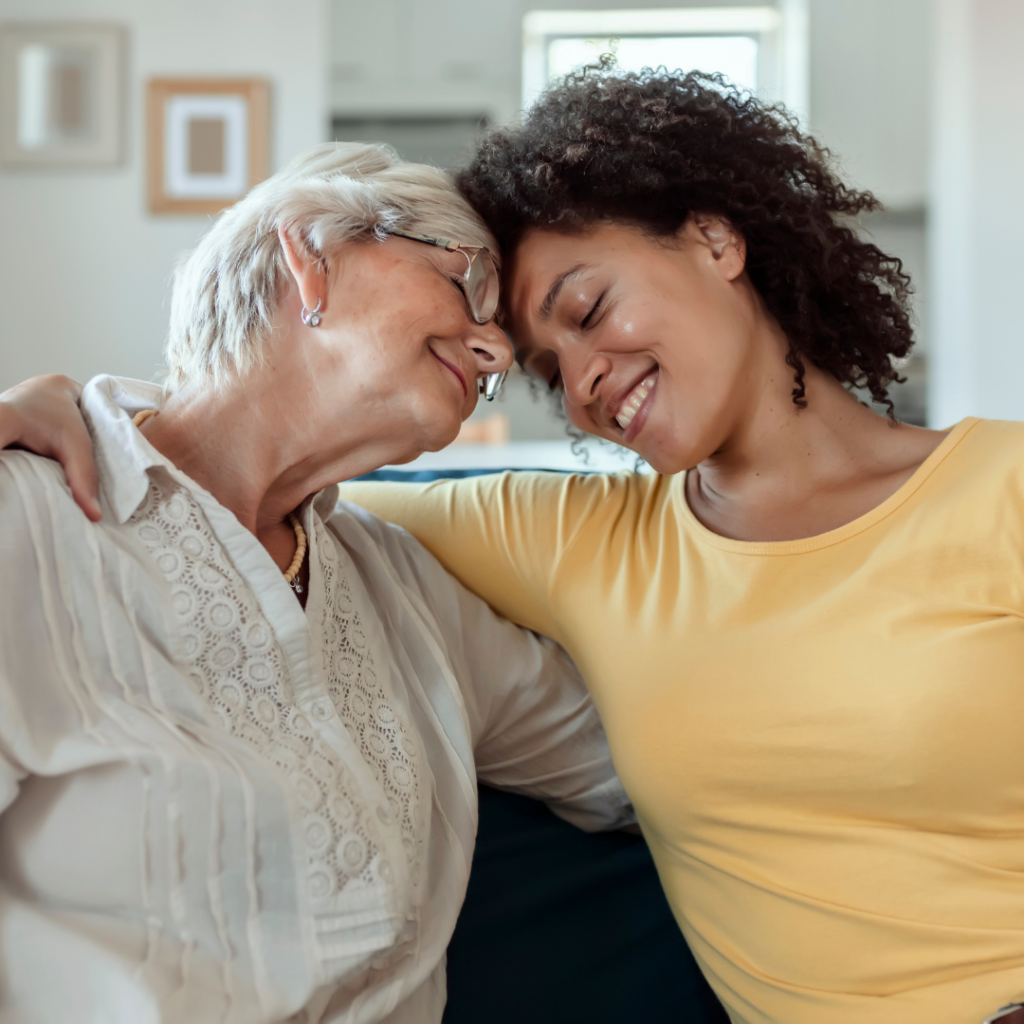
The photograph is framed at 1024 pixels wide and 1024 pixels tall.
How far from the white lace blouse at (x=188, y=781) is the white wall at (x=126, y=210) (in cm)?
355

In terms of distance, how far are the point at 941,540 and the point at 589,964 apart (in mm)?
757

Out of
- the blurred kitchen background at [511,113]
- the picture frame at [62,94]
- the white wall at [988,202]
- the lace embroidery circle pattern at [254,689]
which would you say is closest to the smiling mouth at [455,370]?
the lace embroidery circle pattern at [254,689]

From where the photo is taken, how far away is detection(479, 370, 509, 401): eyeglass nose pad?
1252mm

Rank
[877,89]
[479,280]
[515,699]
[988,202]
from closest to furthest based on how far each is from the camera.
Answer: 1. [479,280]
2. [515,699]
3. [988,202]
4. [877,89]

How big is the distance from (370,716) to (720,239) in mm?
748

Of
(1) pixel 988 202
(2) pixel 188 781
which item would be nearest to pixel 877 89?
(1) pixel 988 202

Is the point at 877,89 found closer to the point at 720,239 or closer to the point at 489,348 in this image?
the point at 720,239

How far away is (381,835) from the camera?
99 cm

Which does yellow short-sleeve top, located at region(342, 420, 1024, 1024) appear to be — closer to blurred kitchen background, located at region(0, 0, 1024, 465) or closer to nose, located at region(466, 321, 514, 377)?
nose, located at region(466, 321, 514, 377)

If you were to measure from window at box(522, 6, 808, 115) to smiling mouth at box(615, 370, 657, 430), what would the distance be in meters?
4.53

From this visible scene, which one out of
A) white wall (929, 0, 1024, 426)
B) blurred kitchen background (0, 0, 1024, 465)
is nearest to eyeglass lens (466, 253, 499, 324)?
blurred kitchen background (0, 0, 1024, 465)

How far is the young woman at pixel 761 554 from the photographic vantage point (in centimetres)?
104

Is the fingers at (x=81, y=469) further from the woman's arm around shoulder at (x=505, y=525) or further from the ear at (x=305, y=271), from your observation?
the woman's arm around shoulder at (x=505, y=525)

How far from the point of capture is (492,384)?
4.14 ft
